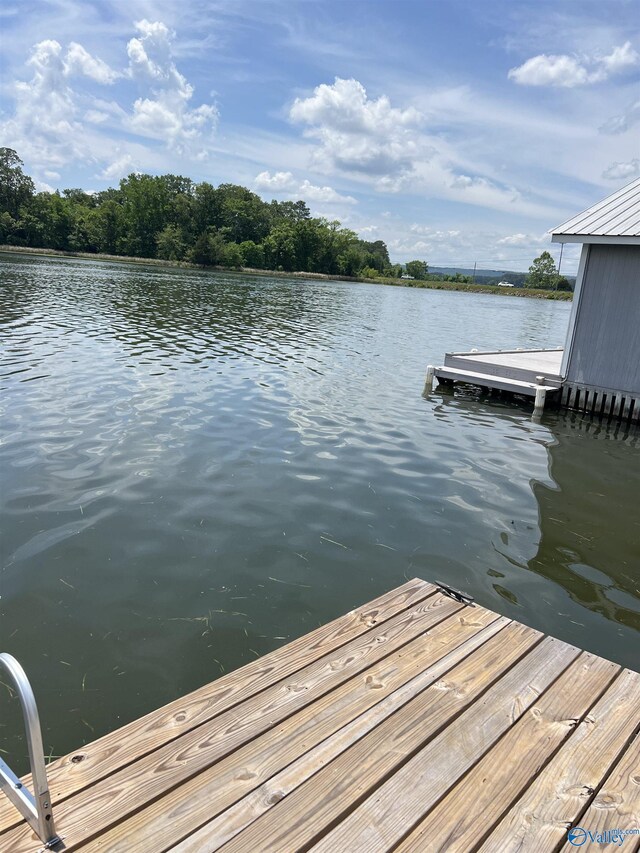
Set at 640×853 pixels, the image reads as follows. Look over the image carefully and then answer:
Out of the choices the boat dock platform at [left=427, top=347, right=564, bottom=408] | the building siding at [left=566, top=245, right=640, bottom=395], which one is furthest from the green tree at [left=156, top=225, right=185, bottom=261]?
the building siding at [left=566, top=245, right=640, bottom=395]

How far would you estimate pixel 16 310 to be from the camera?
20500mm

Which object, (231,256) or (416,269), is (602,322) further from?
(416,269)

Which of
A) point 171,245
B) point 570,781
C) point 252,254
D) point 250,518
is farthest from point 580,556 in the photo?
point 252,254

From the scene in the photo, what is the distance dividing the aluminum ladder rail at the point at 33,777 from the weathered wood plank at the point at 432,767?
25.8 inches

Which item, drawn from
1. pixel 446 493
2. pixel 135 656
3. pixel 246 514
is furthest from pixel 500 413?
pixel 135 656

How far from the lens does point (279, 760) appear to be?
2.29 m

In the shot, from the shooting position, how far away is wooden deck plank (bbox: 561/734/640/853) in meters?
2.09

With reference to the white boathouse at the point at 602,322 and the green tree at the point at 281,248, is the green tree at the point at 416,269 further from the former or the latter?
the white boathouse at the point at 602,322

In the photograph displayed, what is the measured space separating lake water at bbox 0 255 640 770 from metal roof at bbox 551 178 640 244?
3.53m

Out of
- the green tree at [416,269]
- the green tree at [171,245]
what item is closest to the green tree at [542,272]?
the green tree at [416,269]

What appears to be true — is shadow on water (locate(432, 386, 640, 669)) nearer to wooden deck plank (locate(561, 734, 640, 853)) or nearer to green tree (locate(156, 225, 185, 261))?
wooden deck plank (locate(561, 734, 640, 853))

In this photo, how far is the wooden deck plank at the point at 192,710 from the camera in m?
2.18

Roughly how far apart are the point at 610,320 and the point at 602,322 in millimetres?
154

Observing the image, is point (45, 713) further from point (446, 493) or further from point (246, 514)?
point (446, 493)
